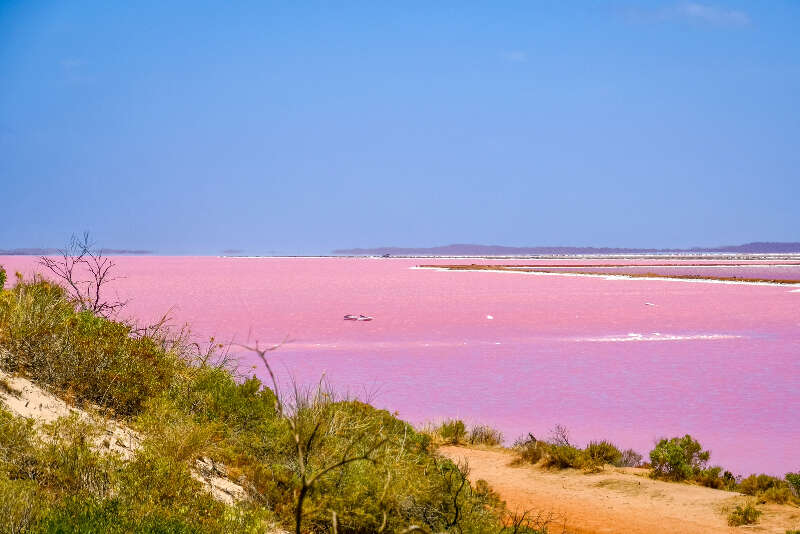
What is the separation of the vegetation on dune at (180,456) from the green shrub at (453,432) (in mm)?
2487

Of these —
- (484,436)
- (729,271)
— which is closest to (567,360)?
(484,436)

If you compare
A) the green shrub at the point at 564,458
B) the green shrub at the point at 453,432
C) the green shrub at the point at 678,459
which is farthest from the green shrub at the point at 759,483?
the green shrub at the point at 453,432

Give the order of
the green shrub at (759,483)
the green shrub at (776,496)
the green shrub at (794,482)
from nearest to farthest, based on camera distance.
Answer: the green shrub at (776,496), the green shrub at (794,482), the green shrub at (759,483)

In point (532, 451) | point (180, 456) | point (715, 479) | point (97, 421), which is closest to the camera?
point (180, 456)

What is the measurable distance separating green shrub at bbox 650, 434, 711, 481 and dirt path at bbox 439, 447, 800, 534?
1.03 ft

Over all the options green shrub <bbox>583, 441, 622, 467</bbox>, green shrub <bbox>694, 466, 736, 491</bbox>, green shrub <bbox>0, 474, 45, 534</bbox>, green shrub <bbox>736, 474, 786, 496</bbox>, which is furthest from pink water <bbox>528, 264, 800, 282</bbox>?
green shrub <bbox>0, 474, 45, 534</bbox>

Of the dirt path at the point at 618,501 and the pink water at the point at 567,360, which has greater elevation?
the pink water at the point at 567,360

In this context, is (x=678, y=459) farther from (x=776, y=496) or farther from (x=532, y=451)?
(x=532, y=451)

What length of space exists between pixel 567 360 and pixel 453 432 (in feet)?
30.1

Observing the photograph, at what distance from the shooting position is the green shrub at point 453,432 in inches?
544

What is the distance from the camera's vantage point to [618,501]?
10.4 meters

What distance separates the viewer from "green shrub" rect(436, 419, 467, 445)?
1382cm

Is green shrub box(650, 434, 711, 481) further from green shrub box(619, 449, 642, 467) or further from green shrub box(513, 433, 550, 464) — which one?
green shrub box(513, 433, 550, 464)

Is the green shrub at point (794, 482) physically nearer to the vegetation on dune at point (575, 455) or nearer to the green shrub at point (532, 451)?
the vegetation on dune at point (575, 455)
